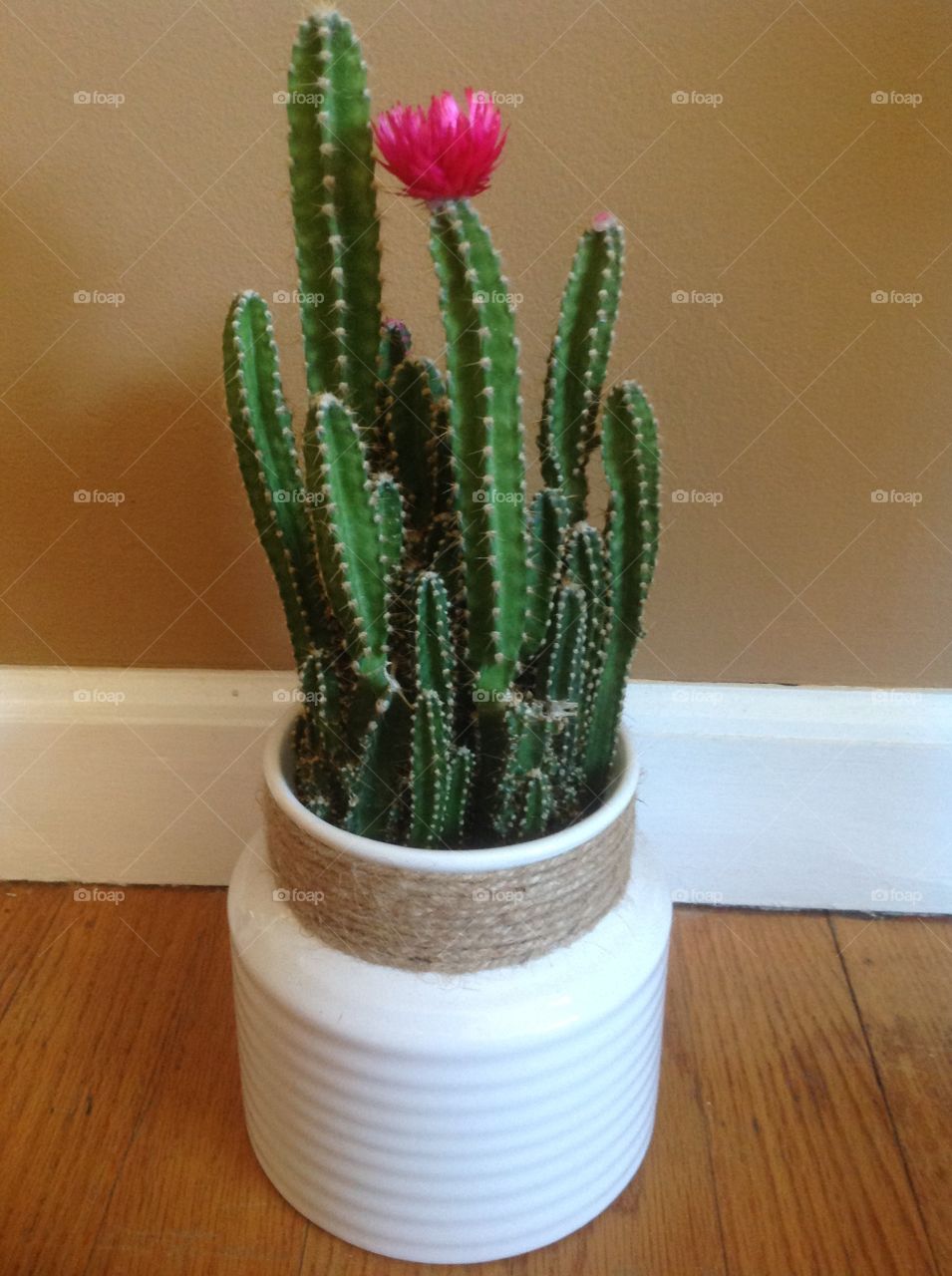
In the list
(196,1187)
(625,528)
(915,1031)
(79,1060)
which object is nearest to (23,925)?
(79,1060)

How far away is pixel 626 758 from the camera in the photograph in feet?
2.44

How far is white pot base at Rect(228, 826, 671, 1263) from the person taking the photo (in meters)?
0.65

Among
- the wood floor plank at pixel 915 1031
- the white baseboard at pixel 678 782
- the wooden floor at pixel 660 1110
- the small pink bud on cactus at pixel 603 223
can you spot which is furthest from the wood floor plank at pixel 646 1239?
the small pink bud on cactus at pixel 603 223

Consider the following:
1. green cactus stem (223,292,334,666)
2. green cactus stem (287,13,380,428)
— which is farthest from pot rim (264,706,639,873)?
green cactus stem (287,13,380,428)

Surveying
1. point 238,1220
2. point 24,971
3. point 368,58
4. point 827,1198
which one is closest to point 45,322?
point 368,58

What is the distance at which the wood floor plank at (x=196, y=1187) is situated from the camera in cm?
73

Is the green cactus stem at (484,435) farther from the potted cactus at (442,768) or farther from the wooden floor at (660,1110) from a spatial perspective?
the wooden floor at (660,1110)

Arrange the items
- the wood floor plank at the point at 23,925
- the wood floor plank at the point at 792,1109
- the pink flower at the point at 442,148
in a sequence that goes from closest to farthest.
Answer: the pink flower at the point at 442,148 < the wood floor plank at the point at 792,1109 < the wood floor plank at the point at 23,925

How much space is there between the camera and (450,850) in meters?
0.66

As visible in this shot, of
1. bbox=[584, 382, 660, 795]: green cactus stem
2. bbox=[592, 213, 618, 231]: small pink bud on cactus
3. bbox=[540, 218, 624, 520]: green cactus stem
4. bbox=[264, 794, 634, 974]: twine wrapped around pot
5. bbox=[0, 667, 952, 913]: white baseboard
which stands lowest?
bbox=[0, 667, 952, 913]: white baseboard

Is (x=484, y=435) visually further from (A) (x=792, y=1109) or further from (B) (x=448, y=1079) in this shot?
(A) (x=792, y=1109)

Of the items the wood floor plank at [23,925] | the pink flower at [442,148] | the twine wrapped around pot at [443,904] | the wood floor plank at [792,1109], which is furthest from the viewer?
the wood floor plank at [23,925]

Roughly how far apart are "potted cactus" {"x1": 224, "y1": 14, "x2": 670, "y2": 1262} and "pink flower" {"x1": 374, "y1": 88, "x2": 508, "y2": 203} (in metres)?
0.04

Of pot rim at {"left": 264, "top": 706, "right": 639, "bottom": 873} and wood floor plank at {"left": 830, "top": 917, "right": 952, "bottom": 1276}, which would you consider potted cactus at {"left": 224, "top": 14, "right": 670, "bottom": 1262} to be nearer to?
pot rim at {"left": 264, "top": 706, "right": 639, "bottom": 873}
